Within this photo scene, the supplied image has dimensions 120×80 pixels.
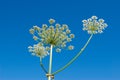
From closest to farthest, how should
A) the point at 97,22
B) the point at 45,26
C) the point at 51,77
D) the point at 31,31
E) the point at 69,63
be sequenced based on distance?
1. the point at 51,77
2. the point at 69,63
3. the point at 97,22
4. the point at 45,26
5. the point at 31,31

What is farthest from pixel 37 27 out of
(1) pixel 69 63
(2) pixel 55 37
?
(1) pixel 69 63

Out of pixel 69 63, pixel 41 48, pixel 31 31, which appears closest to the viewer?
pixel 69 63

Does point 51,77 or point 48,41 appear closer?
point 51,77

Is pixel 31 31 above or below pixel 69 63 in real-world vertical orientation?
above

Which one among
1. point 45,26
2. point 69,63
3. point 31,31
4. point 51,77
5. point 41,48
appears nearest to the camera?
point 51,77

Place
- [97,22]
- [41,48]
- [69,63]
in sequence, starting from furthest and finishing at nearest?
[97,22] → [41,48] → [69,63]

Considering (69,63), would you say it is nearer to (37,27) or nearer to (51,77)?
(51,77)

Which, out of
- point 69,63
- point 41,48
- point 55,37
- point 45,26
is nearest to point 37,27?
point 45,26

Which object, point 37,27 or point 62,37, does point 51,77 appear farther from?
point 37,27

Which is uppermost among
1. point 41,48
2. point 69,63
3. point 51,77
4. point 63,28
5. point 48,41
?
point 63,28
